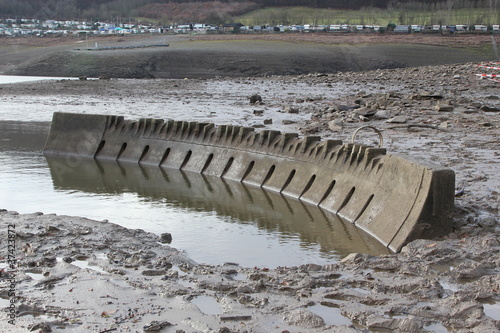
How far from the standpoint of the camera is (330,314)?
6.07 metres

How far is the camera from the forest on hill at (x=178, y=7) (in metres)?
92.9

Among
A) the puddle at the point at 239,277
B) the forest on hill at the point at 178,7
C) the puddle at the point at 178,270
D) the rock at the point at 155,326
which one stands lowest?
the forest on hill at the point at 178,7

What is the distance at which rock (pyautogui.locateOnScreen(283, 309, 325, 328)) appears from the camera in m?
5.76

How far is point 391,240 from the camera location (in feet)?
28.2

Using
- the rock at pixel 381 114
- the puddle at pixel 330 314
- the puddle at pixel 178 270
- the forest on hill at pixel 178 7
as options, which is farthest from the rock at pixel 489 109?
the forest on hill at pixel 178 7

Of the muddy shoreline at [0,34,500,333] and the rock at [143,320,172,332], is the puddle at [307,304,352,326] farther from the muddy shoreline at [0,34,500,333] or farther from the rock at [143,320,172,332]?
the rock at [143,320,172,332]

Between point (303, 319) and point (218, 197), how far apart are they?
6569 millimetres

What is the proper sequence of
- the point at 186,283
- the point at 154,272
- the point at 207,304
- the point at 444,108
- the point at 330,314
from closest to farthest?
the point at 330,314
the point at 207,304
the point at 186,283
the point at 154,272
the point at 444,108

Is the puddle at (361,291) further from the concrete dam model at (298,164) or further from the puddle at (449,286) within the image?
the concrete dam model at (298,164)

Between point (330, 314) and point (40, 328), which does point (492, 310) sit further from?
point (40, 328)

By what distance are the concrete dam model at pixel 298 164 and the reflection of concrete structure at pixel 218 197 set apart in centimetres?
18

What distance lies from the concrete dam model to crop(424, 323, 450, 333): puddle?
2.42 metres

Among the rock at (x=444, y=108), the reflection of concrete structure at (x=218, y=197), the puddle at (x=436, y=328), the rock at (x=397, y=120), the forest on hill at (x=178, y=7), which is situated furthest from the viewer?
the forest on hill at (x=178, y=7)

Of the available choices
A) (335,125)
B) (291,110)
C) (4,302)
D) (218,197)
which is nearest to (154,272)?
(4,302)
